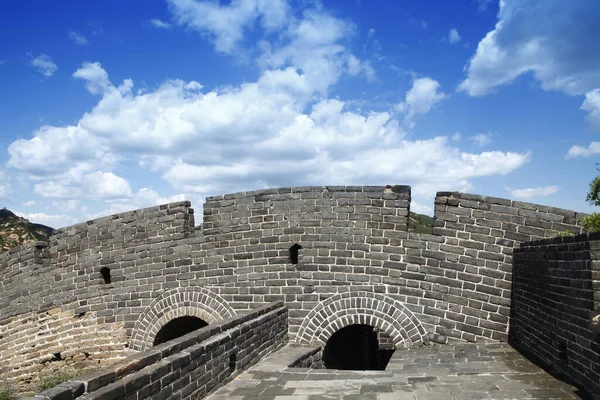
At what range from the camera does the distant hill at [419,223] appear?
9.60 meters

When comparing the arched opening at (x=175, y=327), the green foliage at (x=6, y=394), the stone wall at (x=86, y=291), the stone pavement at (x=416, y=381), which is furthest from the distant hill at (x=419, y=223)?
the green foliage at (x=6, y=394)

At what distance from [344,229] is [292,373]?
351 centimetres

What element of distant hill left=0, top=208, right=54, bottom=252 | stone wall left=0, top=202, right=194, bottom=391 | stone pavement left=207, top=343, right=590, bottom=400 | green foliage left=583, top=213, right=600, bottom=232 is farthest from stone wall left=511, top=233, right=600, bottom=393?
distant hill left=0, top=208, right=54, bottom=252

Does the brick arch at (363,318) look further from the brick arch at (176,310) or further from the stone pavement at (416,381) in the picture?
the brick arch at (176,310)

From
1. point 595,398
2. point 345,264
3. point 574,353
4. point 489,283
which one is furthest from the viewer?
point 345,264

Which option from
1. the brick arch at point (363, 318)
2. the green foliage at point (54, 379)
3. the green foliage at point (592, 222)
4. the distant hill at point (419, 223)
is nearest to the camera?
the green foliage at point (592, 222)

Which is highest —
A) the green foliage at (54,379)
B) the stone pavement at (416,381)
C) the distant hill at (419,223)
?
the distant hill at (419,223)

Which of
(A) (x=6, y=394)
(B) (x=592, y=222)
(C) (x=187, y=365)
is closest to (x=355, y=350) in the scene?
(B) (x=592, y=222)

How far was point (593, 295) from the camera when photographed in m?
5.41

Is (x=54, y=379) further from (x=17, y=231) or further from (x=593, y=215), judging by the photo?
(x=17, y=231)

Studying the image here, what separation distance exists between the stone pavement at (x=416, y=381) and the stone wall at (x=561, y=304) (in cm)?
27

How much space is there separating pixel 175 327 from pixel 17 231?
15.6 metres

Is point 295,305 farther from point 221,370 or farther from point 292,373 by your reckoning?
point 221,370

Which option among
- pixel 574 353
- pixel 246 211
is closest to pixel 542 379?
pixel 574 353
